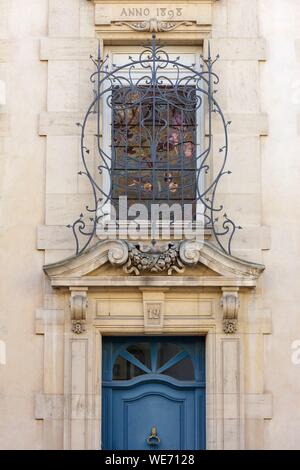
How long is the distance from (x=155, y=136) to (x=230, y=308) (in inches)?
76.1

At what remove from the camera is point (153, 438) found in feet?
42.1

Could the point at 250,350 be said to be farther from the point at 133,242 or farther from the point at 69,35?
the point at 69,35

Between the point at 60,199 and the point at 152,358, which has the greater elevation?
A: the point at 60,199

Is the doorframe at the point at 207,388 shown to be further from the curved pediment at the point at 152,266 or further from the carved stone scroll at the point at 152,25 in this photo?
the carved stone scroll at the point at 152,25

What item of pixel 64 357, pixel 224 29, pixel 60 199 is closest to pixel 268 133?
pixel 224 29

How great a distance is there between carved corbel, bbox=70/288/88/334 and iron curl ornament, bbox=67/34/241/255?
69 centimetres

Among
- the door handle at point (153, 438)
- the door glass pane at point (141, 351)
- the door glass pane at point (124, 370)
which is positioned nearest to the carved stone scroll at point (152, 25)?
the door glass pane at point (141, 351)

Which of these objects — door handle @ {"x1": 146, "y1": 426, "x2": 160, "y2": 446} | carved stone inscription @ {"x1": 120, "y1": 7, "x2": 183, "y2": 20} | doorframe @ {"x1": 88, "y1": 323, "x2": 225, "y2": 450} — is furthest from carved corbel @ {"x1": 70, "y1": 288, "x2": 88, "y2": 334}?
carved stone inscription @ {"x1": 120, "y1": 7, "x2": 183, "y2": 20}

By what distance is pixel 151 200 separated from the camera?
1326 centimetres

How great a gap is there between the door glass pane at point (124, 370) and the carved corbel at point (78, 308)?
1.92 feet

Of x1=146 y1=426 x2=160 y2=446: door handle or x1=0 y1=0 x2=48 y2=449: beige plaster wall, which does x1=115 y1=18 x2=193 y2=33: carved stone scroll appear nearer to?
x1=0 y1=0 x2=48 y2=449: beige plaster wall

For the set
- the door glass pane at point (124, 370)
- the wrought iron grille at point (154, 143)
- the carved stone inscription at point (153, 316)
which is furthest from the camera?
the wrought iron grille at point (154, 143)

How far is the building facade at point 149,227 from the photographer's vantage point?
12.7m

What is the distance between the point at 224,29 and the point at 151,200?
75.2 inches
